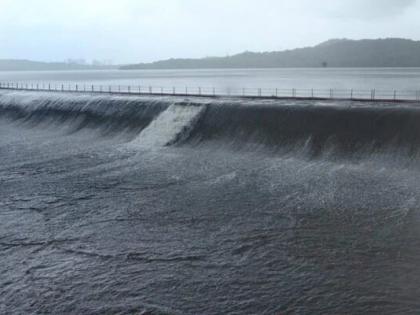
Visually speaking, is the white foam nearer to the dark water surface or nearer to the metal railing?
the dark water surface

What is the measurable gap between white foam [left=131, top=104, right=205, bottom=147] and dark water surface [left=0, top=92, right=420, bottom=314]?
0.73ft

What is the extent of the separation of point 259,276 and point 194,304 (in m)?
2.38

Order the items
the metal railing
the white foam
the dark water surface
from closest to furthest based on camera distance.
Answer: the dark water surface
the white foam
the metal railing

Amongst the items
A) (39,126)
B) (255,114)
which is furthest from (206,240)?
(39,126)

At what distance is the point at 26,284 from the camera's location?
13633 millimetres

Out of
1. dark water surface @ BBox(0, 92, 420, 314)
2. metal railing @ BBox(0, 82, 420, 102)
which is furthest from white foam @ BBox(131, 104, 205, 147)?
metal railing @ BBox(0, 82, 420, 102)

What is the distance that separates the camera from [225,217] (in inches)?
741

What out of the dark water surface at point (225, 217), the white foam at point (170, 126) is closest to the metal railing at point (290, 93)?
the white foam at point (170, 126)

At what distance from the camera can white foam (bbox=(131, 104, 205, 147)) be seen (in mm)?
35938

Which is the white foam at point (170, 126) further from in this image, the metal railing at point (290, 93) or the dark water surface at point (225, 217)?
the metal railing at point (290, 93)

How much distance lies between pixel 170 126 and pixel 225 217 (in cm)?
1993

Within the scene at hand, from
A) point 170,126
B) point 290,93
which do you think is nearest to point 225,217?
point 170,126

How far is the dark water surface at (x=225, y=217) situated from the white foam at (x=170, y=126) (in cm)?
22

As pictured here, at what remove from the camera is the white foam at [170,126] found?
1415 inches
